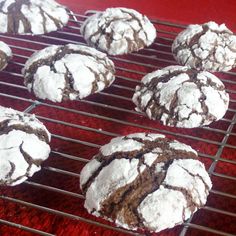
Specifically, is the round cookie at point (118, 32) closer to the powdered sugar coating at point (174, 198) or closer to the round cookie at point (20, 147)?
the round cookie at point (20, 147)

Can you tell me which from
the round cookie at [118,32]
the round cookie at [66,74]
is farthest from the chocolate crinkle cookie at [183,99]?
the round cookie at [118,32]

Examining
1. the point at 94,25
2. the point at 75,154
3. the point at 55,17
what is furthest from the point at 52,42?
the point at 75,154

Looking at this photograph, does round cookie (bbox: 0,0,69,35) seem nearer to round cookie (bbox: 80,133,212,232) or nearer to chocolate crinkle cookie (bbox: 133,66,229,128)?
chocolate crinkle cookie (bbox: 133,66,229,128)

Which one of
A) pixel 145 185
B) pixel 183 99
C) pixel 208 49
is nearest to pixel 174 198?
pixel 145 185

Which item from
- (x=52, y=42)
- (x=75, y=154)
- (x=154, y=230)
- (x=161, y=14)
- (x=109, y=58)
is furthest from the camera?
(x=161, y=14)

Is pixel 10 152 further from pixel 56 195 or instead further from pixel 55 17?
pixel 55 17


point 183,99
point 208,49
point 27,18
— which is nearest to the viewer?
point 183,99

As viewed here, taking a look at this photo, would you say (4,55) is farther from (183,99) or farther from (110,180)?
(110,180)
